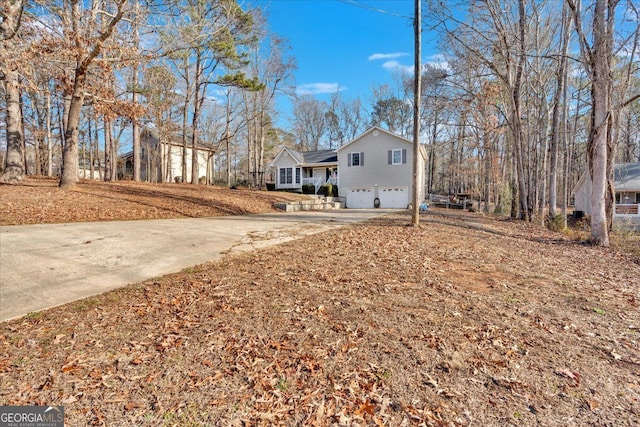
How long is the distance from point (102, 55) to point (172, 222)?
6.83m

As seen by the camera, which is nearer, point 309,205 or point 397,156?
point 309,205

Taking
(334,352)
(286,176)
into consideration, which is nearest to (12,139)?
(334,352)

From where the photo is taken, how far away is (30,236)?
5949mm

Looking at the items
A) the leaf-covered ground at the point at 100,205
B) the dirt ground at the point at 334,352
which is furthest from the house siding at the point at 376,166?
the dirt ground at the point at 334,352

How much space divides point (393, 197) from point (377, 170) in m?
2.41

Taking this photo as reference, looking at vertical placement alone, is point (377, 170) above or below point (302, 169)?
below

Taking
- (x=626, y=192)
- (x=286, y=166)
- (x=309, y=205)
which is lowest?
(x=309, y=205)

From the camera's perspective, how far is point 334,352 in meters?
2.52

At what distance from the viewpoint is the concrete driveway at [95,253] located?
364 cm

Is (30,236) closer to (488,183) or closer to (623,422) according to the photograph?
(623,422)

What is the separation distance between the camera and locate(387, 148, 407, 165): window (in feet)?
72.3

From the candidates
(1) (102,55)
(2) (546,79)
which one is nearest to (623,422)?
(1) (102,55)

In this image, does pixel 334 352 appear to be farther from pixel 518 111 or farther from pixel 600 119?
pixel 518 111

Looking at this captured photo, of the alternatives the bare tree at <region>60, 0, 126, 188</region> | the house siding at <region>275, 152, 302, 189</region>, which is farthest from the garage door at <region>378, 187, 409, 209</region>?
the bare tree at <region>60, 0, 126, 188</region>
